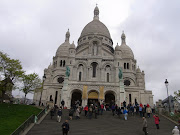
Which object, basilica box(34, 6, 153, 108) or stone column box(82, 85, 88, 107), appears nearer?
stone column box(82, 85, 88, 107)

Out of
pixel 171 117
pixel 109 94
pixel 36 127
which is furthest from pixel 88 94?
pixel 36 127

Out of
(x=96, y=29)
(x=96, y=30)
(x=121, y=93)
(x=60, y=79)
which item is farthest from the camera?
(x=96, y=29)

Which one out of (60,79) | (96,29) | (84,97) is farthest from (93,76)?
(96,29)

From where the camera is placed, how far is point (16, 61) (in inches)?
1156

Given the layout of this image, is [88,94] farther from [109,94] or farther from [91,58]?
[91,58]

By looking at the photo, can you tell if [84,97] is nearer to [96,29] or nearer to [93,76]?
[93,76]

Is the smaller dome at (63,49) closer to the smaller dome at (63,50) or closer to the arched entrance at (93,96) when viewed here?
the smaller dome at (63,50)

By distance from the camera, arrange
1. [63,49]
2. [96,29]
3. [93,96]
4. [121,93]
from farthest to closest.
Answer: [96,29] → [63,49] → [93,96] → [121,93]

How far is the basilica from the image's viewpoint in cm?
3538

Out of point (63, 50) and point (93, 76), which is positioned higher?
point (63, 50)

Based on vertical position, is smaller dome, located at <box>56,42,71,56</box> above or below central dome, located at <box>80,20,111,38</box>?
below

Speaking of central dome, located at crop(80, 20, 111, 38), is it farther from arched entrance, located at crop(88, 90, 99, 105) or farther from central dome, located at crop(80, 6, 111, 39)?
arched entrance, located at crop(88, 90, 99, 105)

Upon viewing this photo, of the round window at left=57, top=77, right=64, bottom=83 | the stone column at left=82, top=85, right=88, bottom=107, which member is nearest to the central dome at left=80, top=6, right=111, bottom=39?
the round window at left=57, top=77, right=64, bottom=83

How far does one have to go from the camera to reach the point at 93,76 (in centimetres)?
4003
